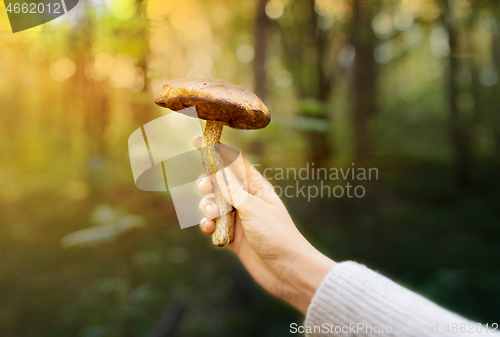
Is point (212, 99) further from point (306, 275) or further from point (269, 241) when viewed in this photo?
point (306, 275)

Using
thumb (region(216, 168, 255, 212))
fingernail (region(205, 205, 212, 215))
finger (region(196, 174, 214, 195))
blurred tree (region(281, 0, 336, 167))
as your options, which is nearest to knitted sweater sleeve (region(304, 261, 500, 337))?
thumb (region(216, 168, 255, 212))

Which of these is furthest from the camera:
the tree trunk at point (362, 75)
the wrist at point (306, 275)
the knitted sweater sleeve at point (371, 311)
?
the tree trunk at point (362, 75)

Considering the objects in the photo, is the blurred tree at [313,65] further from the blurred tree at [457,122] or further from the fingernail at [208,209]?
the blurred tree at [457,122]

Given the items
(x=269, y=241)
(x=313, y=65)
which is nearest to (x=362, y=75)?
(x=313, y=65)

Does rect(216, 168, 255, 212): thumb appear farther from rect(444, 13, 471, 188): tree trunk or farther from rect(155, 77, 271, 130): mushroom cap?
rect(444, 13, 471, 188): tree trunk

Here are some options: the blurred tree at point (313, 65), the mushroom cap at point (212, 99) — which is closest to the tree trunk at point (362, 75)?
the blurred tree at point (313, 65)

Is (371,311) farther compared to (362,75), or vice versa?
(362,75)
